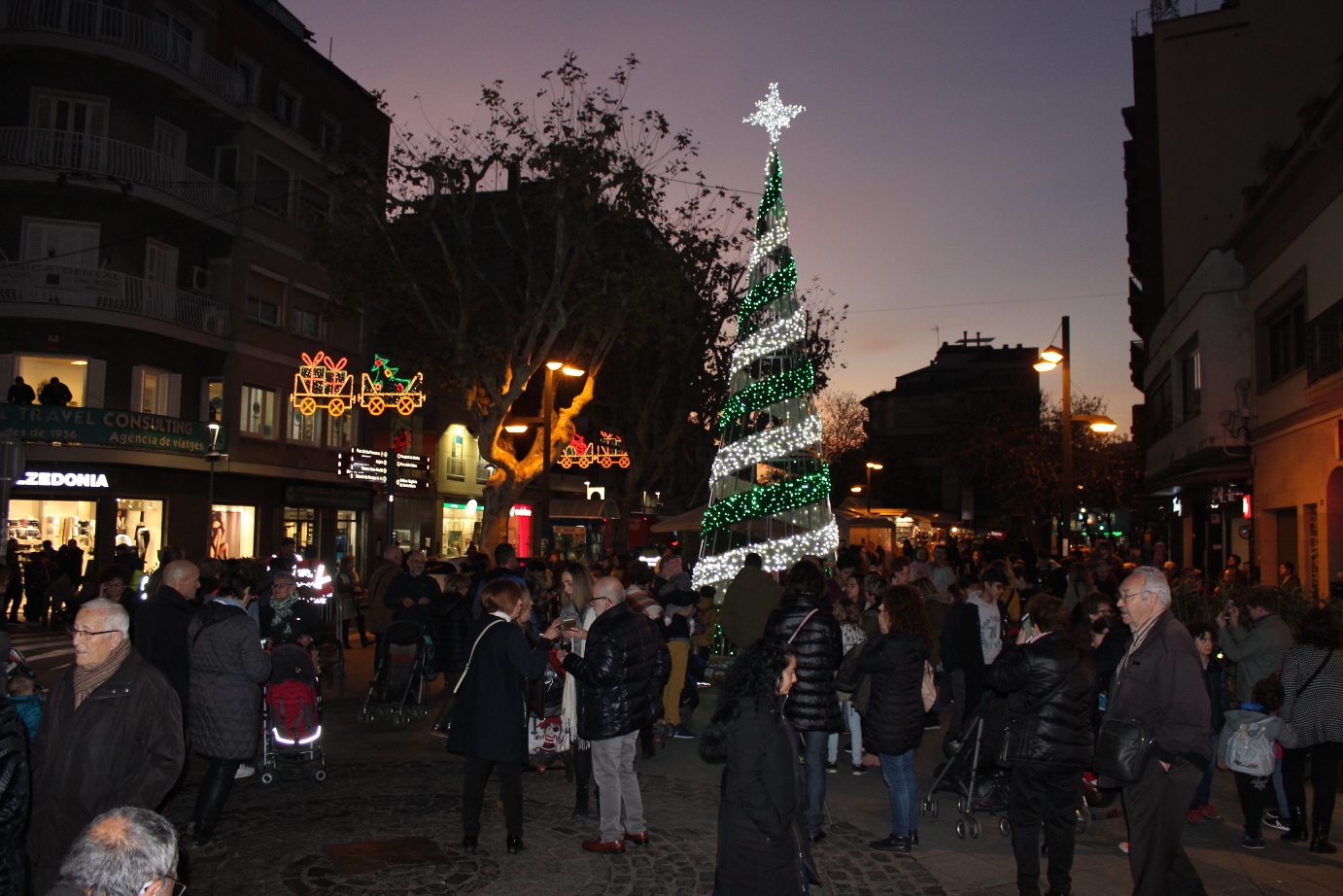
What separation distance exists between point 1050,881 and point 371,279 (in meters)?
21.4

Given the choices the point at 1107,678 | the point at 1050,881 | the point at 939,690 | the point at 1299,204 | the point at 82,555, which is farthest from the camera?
the point at 82,555

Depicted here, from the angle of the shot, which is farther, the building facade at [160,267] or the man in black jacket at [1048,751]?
the building facade at [160,267]

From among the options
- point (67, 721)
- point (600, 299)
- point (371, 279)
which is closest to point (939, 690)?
point (67, 721)

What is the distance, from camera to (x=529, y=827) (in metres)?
7.67

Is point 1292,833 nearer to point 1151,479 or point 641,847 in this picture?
point 641,847

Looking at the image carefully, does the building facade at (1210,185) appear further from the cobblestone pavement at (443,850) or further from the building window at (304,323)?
the building window at (304,323)

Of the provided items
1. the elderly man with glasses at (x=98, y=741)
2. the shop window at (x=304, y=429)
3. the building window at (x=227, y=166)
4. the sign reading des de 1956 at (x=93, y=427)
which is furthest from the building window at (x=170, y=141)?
the elderly man with glasses at (x=98, y=741)

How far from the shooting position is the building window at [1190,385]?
24000mm

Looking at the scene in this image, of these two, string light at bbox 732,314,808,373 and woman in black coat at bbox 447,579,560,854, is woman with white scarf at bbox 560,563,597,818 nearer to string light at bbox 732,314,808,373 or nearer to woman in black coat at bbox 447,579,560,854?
woman in black coat at bbox 447,579,560,854

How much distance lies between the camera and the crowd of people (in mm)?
4480

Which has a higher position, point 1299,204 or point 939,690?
point 1299,204

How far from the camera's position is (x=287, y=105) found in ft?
98.8

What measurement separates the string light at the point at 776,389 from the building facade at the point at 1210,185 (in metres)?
9.83

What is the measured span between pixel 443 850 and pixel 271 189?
25522mm
